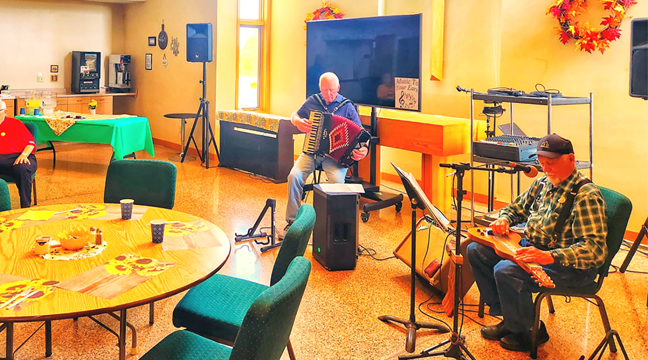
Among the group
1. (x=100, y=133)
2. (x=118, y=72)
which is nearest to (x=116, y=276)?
(x=100, y=133)

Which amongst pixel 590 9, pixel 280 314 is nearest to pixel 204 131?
pixel 590 9

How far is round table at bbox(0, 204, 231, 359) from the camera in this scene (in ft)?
6.97

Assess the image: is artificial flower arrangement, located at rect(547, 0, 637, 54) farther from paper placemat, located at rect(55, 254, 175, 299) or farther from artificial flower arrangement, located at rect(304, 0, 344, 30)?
paper placemat, located at rect(55, 254, 175, 299)

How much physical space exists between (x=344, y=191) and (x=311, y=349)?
59.3 inches

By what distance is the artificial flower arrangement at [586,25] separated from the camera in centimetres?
512

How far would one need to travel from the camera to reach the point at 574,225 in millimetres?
3168

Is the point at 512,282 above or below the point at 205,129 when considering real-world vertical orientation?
below

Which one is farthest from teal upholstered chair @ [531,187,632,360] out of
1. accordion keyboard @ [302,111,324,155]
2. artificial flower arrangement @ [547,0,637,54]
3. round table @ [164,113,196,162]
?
round table @ [164,113,196,162]

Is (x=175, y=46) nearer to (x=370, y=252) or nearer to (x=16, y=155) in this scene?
(x=16, y=155)

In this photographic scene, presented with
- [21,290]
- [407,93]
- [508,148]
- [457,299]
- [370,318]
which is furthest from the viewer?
[407,93]

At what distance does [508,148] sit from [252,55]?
5.01 meters

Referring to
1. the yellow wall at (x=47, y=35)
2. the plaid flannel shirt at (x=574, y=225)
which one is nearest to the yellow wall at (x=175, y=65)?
the yellow wall at (x=47, y=35)

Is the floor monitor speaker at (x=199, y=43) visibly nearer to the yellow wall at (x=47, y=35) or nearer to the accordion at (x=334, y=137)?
the yellow wall at (x=47, y=35)

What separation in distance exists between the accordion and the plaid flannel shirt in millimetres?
2275
